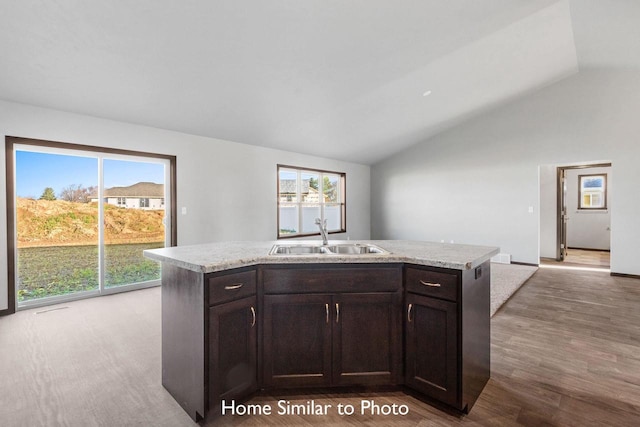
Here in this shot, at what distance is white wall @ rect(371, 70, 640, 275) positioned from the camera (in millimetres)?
5242

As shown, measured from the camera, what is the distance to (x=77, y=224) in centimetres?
400

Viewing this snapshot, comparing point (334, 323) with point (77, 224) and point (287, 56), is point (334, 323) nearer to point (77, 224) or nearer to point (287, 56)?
point (287, 56)

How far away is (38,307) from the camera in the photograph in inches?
145

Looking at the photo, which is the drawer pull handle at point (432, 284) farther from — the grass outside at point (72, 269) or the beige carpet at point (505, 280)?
the grass outside at point (72, 269)

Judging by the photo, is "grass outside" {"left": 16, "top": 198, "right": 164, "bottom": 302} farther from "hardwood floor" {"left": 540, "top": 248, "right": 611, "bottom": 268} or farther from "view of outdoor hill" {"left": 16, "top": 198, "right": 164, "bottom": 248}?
"hardwood floor" {"left": 540, "top": 248, "right": 611, "bottom": 268}

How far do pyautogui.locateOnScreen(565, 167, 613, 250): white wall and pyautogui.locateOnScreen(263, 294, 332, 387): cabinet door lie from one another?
855 centimetres

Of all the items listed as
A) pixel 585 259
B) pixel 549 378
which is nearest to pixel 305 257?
pixel 549 378

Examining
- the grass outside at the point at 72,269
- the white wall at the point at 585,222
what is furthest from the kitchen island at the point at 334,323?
the white wall at the point at 585,222

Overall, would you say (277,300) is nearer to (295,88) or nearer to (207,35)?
(207,35)

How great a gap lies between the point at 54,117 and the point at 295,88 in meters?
2.86

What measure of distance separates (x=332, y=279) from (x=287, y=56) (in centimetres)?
262

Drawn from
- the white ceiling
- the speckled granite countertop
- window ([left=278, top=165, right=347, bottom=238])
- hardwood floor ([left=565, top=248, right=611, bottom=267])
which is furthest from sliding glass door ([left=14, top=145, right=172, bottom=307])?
hardwood floor ([left=565, top=248, right=611, bottom=267])

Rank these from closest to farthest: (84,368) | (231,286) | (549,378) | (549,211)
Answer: (231,286) < (549,378) < (84,368) < (549,211)

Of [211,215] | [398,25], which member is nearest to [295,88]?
[398,25]
